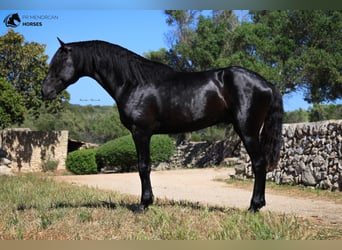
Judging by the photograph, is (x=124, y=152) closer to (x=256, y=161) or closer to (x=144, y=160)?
(x=144, y=160)

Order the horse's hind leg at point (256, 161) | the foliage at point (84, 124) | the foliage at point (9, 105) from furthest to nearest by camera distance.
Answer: the foliage at point (84, 124) < the foliage at point (9, 105) < the horse's hind leg at point (256, 161)

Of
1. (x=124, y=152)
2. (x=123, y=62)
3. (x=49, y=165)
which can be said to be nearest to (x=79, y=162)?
(x=49, y=165)

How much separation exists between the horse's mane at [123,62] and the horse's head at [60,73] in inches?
4.3

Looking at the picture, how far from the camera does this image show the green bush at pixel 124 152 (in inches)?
553

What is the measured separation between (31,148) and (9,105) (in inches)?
81.9

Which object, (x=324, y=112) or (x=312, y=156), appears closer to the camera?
(x=312, y=156)

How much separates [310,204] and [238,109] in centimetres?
274

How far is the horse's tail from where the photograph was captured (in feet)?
13.7

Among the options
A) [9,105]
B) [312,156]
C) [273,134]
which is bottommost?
[312,156]

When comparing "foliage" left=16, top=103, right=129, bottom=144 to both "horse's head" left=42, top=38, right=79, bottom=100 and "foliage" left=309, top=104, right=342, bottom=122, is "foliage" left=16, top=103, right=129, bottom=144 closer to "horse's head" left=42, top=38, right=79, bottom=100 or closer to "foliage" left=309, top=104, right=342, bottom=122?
"foliage" left=309, top=104, right=342, bottom=122

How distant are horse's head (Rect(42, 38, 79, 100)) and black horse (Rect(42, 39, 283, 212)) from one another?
0.06 metres

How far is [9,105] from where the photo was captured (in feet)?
40.2

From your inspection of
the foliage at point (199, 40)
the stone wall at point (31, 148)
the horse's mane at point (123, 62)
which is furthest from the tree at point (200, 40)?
the horse's mane at point (123, 62)

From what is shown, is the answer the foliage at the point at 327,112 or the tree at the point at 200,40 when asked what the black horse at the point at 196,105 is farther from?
the foliage at the point at 327,112
